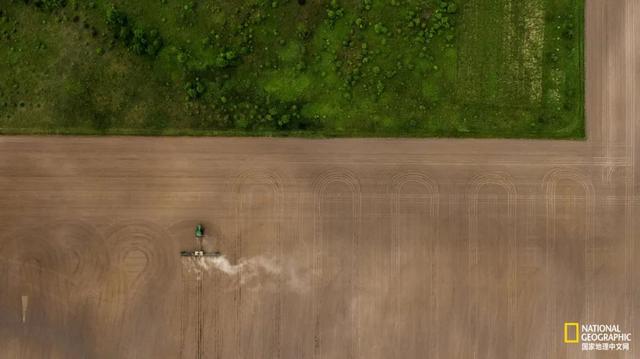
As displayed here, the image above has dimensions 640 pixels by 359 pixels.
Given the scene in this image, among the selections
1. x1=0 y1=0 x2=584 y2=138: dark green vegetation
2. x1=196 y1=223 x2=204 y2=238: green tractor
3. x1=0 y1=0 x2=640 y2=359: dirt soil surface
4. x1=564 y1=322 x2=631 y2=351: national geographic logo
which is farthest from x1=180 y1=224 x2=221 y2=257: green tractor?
x1=564 y1=322 x2=631 y2=351: national geographic logo

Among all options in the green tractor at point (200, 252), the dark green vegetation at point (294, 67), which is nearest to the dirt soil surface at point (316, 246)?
the green tractor at point (200, 252)

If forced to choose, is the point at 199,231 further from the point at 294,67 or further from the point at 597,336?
the point at 597,336

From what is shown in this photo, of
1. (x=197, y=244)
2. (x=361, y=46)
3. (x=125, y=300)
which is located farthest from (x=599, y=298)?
(x=125, y=300)

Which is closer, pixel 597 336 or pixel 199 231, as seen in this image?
pixel 199 231

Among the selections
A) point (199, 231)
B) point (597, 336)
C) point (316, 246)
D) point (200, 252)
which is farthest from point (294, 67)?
point (597, 336)

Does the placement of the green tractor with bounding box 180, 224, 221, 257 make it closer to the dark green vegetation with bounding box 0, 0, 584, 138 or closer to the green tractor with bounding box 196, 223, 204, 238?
the green tractor with bounding box 196, 223, 204, 238

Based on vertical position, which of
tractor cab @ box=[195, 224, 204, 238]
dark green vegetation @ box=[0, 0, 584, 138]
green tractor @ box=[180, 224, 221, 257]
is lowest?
green tractor @ box=[180, 224, 221, 257]
